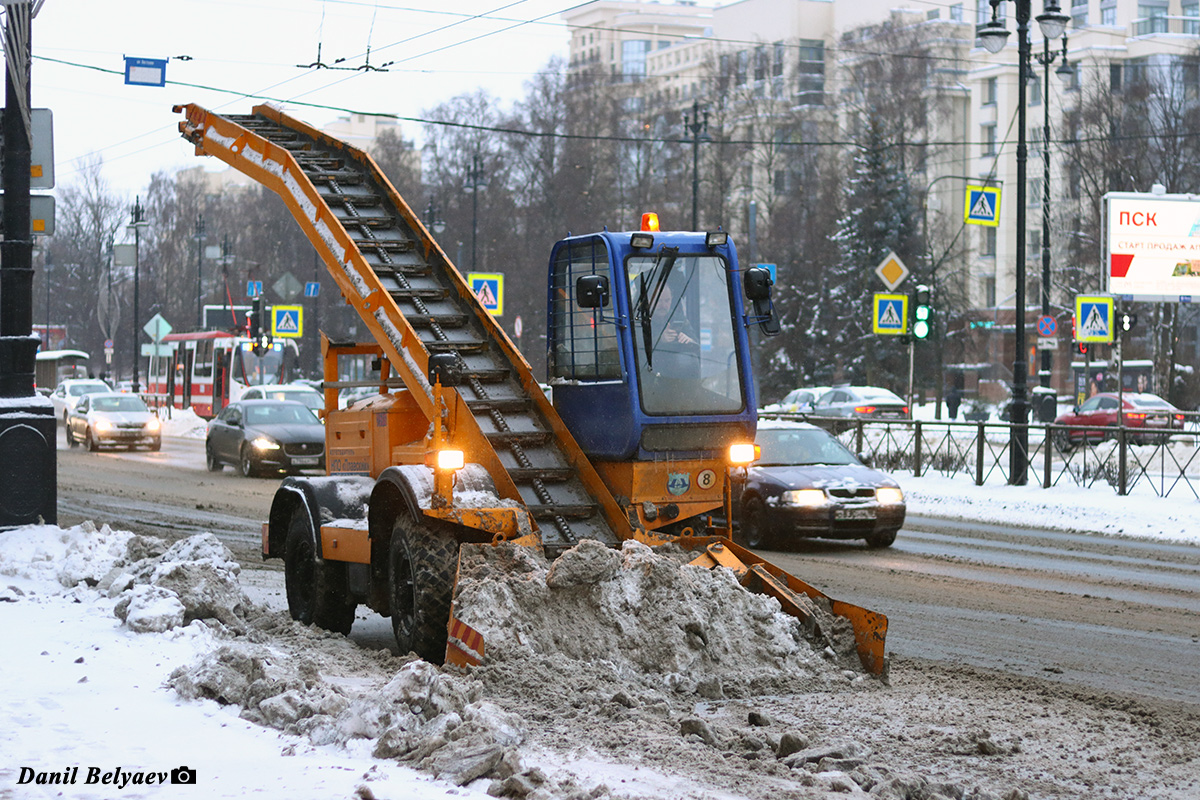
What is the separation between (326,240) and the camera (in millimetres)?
10852

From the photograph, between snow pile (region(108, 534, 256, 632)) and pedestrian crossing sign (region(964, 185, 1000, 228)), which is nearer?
snow pile (region(108, 534, 256, 632))

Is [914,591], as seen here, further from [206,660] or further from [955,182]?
[955,182]

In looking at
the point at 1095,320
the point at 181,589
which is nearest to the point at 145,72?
the point at 181,589

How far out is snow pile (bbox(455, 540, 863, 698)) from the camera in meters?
8.07

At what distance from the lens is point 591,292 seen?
8875mm

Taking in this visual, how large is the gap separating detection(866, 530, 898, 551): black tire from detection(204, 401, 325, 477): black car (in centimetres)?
1310

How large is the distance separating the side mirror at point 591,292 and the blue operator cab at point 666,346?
0.15m

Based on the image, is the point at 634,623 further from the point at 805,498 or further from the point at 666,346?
the point at 805,498

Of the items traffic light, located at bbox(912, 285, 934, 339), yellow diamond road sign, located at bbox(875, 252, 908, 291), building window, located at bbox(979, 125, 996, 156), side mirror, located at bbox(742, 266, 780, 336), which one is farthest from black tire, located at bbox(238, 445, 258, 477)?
building window, located at bbox(979, 125, 996, 156)

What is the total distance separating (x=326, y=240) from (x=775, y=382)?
2091 inches

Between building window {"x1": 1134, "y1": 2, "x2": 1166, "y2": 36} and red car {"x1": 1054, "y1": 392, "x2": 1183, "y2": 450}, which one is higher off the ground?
building window {"x1": 1134, "y1": 2, "x2": 1166, "y2": 36}

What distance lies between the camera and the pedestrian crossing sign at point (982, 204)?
26.6m

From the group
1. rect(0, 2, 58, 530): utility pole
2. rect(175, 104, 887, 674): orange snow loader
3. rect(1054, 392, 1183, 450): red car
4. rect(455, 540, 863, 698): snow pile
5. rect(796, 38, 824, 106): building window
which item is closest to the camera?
rect(455, 540, 863, 698): snow pile

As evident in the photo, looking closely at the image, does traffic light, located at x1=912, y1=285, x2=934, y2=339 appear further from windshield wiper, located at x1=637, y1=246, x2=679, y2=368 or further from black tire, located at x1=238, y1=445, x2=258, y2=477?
windshield wiper, located at x1=637, y1=246, x2=679, y2=368
